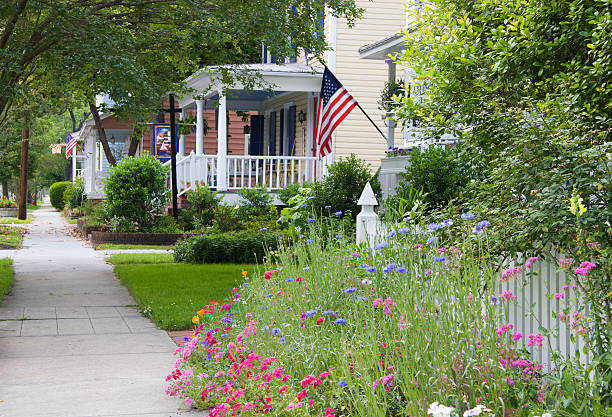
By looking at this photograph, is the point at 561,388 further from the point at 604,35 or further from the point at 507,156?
the point at 604,35

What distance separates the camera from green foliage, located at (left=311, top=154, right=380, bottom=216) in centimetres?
1223

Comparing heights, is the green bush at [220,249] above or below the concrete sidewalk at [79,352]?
above

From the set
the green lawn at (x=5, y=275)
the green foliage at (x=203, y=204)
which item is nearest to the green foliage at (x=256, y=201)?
the green foliage at (x=203, y=204)

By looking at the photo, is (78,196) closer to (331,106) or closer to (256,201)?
(256,201)

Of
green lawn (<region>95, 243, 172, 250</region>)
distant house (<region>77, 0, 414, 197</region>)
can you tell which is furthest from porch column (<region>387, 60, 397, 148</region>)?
green lawn (<region>95, 243, 172, 250</region>)

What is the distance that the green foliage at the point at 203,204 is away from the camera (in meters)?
19.2

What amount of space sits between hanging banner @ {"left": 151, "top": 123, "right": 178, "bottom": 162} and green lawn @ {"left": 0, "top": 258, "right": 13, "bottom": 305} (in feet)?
26.5

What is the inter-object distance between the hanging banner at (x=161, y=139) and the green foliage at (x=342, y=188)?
35.7 feet

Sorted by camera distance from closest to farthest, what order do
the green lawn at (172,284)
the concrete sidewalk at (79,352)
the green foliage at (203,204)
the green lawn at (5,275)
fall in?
the concrete sidewalk at (79,352) → the green lawn at (172,284) → the green lawn at (5,275) → the green foliage at (203,204)

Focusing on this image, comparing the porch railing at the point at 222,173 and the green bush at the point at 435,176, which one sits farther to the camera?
the porch railing at the point at 222,173

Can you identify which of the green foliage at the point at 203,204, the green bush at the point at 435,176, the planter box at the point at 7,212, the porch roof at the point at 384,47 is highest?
the porch roof at the point at 384,47

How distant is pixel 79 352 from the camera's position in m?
7.14

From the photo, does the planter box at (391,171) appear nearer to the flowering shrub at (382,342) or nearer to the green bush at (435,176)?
the green bush at (435,176)

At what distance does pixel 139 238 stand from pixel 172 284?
7961 mm
